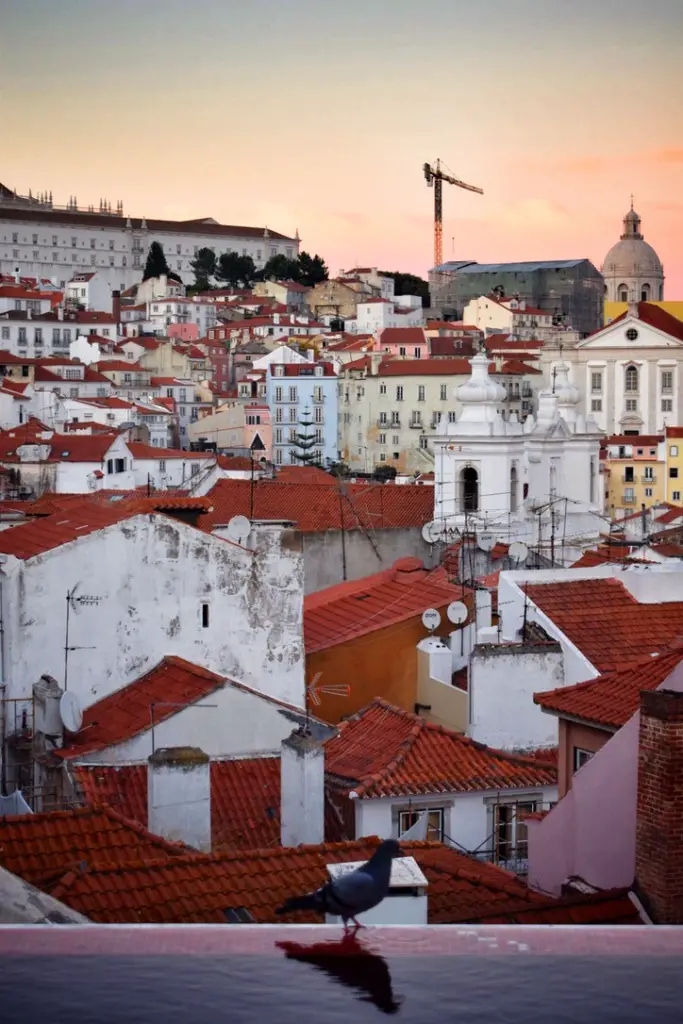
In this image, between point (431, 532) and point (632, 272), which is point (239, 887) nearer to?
point (431, 532)

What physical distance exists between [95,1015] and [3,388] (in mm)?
32989

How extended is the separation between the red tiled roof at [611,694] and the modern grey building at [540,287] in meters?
48.7

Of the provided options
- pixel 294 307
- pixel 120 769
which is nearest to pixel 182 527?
pixel 120 769

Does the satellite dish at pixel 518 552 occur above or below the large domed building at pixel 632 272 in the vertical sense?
below

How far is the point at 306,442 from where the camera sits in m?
40.9

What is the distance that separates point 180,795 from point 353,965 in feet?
9.50

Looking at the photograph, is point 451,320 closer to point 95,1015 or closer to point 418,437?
point 418,437

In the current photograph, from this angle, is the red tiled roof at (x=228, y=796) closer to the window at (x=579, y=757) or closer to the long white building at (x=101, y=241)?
the window at (x=579, y=757)

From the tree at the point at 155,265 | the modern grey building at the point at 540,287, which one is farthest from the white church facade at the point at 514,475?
the tree at the point at 155,265

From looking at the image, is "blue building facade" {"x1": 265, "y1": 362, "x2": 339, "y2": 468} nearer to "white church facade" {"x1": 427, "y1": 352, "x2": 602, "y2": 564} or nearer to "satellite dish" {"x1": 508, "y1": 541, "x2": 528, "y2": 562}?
"white church facade" {"x1": 427, "y1": 352, "x2": 602, "y2": 564}

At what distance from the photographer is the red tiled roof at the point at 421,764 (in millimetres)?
5707

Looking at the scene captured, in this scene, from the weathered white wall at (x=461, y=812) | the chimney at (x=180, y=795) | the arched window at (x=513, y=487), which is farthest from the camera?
the arched window at (x=513, y=487)

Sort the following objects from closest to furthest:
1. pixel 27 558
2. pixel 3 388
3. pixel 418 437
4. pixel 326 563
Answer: pixel 27 558 < pixel 326 563 < pixel 3 388 < pixel 418 437

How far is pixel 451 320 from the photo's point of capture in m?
58.7
